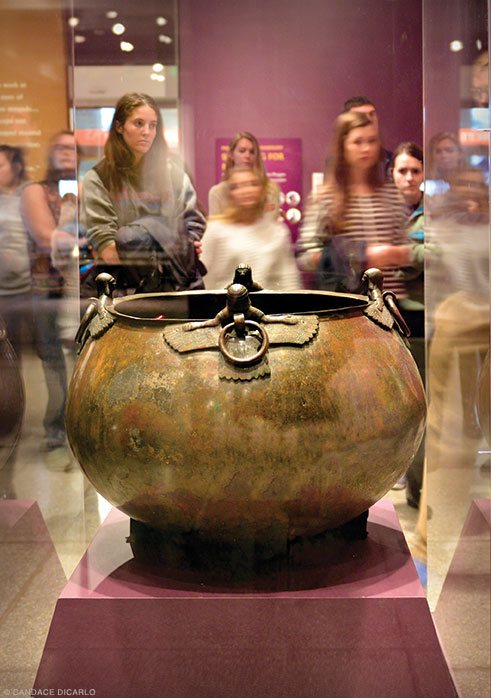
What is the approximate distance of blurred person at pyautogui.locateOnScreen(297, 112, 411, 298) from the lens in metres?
2.56

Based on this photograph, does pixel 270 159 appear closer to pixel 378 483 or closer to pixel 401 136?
pixel 401 136

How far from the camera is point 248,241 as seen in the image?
2645mm

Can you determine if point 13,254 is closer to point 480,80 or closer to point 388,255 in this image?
point 388,255

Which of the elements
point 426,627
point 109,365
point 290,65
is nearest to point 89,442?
point 109,365

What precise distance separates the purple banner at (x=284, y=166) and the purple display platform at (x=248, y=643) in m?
1.30

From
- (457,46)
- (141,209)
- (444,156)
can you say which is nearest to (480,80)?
(457,46)

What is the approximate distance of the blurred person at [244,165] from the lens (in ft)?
8.56

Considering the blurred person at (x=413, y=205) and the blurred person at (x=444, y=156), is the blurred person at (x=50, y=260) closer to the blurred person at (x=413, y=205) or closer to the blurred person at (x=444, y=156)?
the blurred person at (x=413, y=205)

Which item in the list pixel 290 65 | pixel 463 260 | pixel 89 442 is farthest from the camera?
pixel 463 260

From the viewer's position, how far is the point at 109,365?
1.79 m

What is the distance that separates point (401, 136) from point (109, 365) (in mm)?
1321

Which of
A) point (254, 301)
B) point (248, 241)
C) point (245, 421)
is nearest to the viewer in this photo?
point (245, 421)

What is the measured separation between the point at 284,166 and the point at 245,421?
1.26 metres

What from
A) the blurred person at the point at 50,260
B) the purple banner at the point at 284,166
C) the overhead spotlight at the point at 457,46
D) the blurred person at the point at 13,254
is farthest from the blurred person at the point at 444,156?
the blurred person at the point at 13,254
